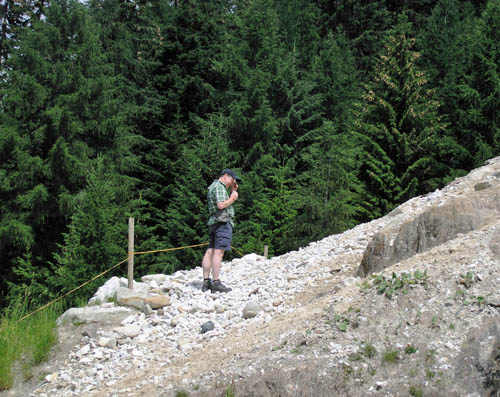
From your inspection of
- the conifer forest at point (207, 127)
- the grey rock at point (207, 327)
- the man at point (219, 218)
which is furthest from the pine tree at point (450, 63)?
the grey rock at point (207, 327)

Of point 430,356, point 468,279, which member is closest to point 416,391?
point 430,356

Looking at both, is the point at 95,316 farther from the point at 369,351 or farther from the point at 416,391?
the point at 416,391

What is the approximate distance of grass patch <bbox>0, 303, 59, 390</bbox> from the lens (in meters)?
5.93

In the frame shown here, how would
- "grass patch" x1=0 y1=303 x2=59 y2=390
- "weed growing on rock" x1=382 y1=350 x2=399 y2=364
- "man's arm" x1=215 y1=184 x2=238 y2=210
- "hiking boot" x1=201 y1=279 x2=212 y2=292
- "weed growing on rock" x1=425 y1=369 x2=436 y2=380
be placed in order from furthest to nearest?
"hiking boot" x1=201 y1=279 x2=212 y2=292
"man's arm" x1=215 y1=184 x2=238 y2=210
"grass patch" x1=0 y1=303 x2=59 y2=390
"weed growing on rock" x1=382 y1=350 x2=399 y2=364
"weed growing on rock" x1=425 y1=369 x2=436 y2=380

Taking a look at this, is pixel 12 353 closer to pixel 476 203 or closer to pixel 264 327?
pixel 264 327

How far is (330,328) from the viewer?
5.09 metres

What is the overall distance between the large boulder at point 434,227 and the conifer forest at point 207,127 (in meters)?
7.42

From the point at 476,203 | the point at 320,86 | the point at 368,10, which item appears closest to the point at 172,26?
the point at 320,86

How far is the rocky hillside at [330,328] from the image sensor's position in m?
4.47

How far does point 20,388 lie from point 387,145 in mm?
15089

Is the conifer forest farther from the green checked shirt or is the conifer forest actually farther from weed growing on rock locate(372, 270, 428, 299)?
weed growing on rock locate(372, 270, 428, 299)

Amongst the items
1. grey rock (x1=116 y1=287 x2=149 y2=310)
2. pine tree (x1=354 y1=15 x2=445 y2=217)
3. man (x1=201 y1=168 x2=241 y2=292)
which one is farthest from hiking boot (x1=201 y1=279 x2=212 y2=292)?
pine tree (x1=354 y1=15 x2=445 y2=217)

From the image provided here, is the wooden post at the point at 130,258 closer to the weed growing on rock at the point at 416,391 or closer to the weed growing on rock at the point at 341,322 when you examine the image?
the weed growing on rock at the point at 341,322

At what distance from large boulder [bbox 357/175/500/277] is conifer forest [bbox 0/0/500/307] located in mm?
7418
